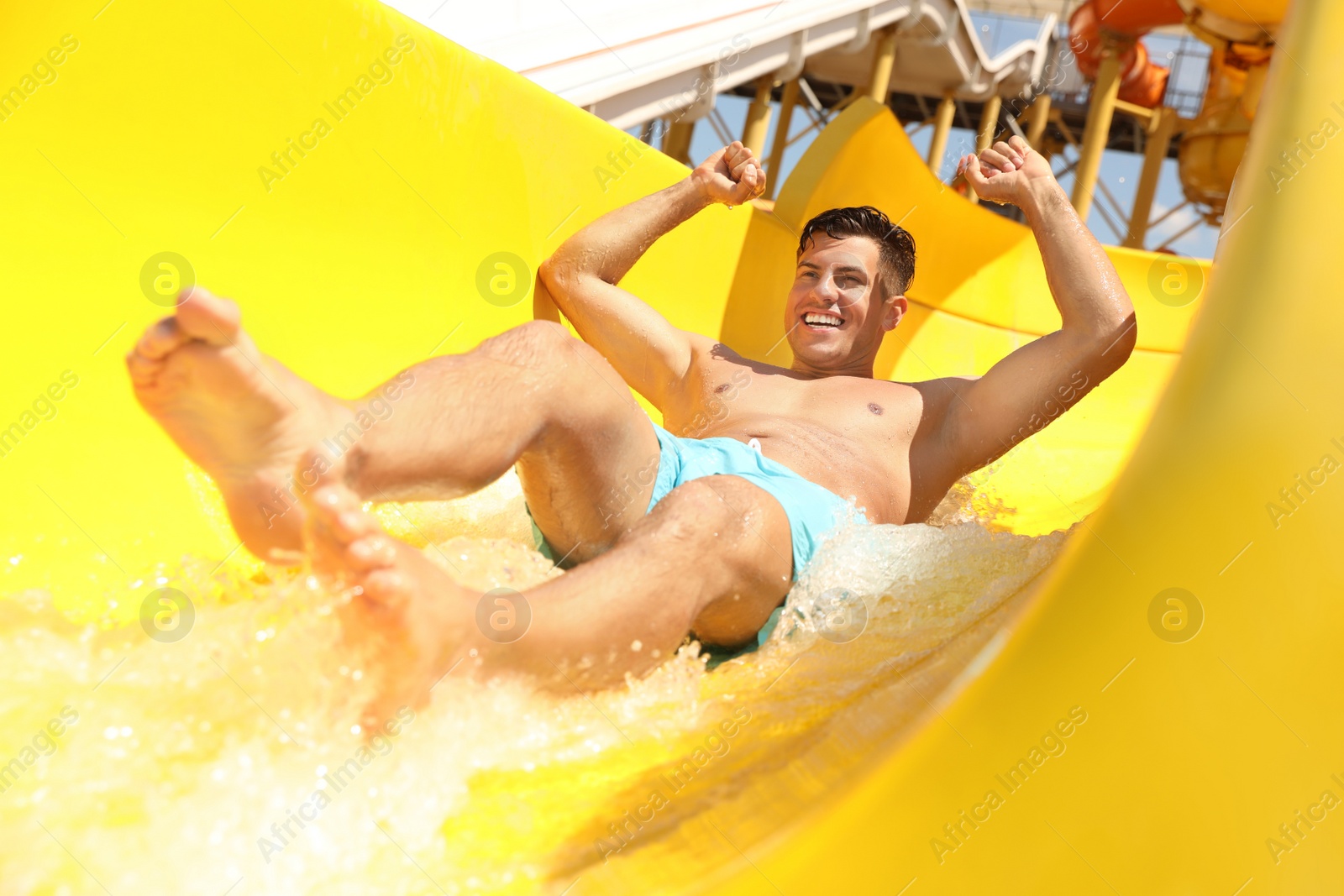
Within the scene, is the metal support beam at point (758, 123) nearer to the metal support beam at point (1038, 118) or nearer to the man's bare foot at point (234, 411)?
the metal support beam at point (1038, 118)

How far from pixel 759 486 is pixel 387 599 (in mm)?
611

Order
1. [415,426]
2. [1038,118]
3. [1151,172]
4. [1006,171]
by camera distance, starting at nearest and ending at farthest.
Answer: [415,426], [1006,171], [1151,172], [1038,118]

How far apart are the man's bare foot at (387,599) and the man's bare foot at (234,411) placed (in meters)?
0.04

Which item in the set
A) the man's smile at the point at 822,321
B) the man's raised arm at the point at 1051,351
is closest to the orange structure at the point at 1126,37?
the man's raised arm at the point at 1051,351

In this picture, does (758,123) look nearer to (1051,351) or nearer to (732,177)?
(732,177)

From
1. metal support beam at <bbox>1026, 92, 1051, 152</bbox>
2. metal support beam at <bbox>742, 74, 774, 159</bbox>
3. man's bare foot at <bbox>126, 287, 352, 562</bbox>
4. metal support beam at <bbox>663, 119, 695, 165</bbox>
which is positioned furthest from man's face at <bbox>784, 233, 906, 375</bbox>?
metal support beam at <bbox>1026, 92, 1051, 152</bbox>

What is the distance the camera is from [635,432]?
1.15 metres

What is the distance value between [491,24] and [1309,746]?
2736 millimetres

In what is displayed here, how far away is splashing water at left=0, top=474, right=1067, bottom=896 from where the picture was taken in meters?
0.72

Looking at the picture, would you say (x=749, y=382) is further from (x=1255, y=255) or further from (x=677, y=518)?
(x=1255, y=255)

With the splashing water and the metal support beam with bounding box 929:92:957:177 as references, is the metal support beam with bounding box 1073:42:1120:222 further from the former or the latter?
the splashing water

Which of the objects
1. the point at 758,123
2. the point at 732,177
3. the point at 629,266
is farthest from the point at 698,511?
the point at 758,123

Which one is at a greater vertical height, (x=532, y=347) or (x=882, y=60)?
(x=532, y=347)

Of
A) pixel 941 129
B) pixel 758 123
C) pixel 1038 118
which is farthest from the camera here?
pixel 1038 118
